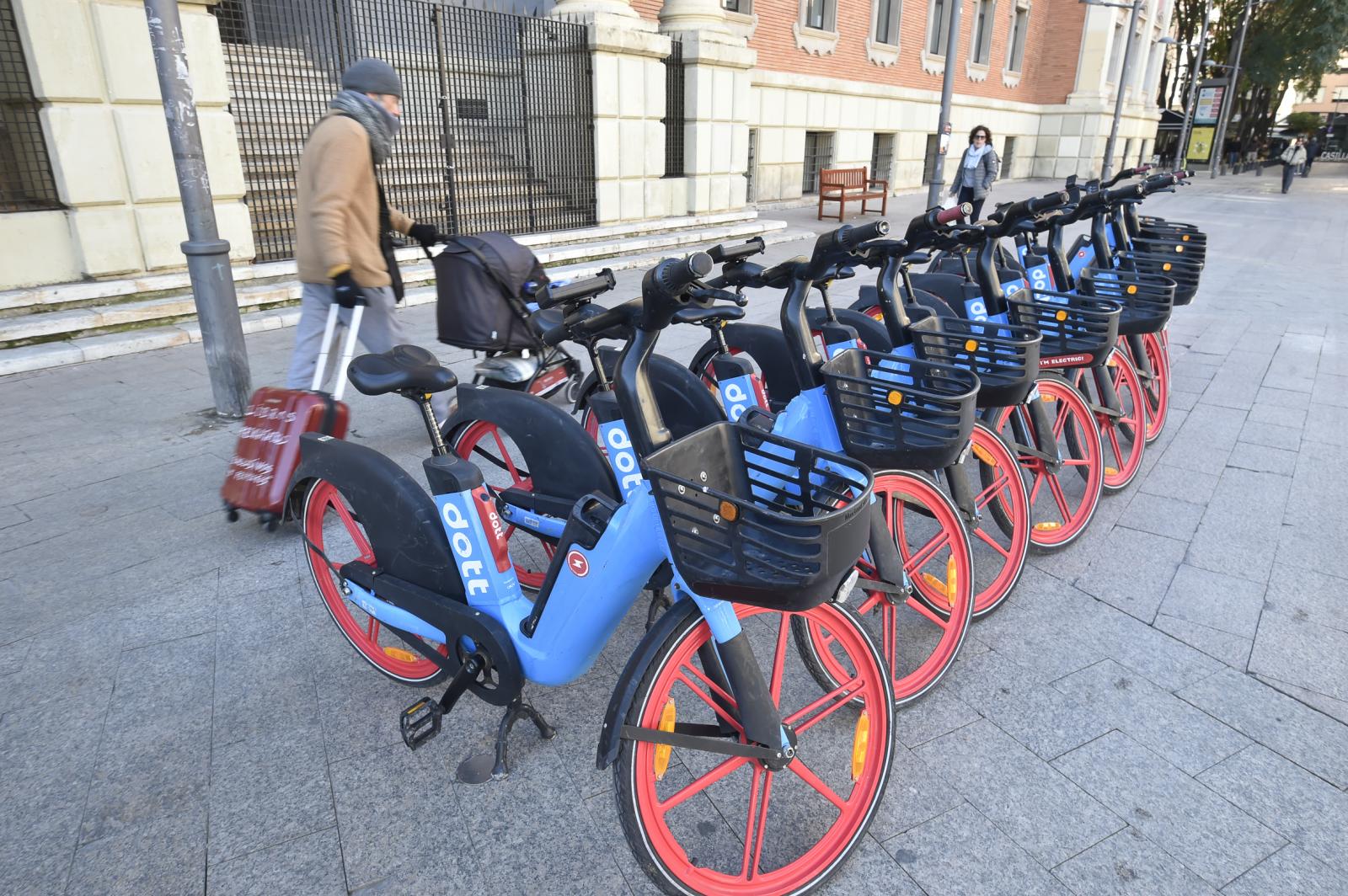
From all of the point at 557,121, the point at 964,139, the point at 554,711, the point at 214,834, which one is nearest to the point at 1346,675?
the point at 554,711

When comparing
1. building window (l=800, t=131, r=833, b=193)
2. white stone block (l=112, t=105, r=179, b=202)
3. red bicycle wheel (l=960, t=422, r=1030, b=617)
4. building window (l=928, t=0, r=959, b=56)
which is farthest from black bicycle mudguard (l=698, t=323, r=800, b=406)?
building window (l=928, t=0, r=959, b=56)

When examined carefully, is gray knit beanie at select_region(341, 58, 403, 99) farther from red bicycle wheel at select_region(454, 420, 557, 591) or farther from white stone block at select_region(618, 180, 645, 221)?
white stone block at select_region(618, 180, 645, 221)

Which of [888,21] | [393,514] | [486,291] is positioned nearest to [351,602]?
[393,514]

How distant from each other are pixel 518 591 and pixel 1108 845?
161 centimetres

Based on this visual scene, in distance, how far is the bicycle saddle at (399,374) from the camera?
7.14 ft

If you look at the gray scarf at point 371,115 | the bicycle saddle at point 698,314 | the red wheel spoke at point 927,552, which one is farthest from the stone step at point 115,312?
the red wheel spoke at point 927,552

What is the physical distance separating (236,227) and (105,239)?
102 cm

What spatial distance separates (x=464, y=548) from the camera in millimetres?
2182

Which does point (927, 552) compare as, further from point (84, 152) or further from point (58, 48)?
point (58, 48)

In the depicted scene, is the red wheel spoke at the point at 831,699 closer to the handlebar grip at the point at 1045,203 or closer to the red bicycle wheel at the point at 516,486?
the red bicycle wheel at the point at 516,486

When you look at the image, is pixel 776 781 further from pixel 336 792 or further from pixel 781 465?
pixel 336 792

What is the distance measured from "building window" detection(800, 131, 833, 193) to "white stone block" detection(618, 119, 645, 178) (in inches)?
320

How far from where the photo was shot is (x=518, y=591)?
2229 millimetres

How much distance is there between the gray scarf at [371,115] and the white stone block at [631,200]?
23.6 feet
